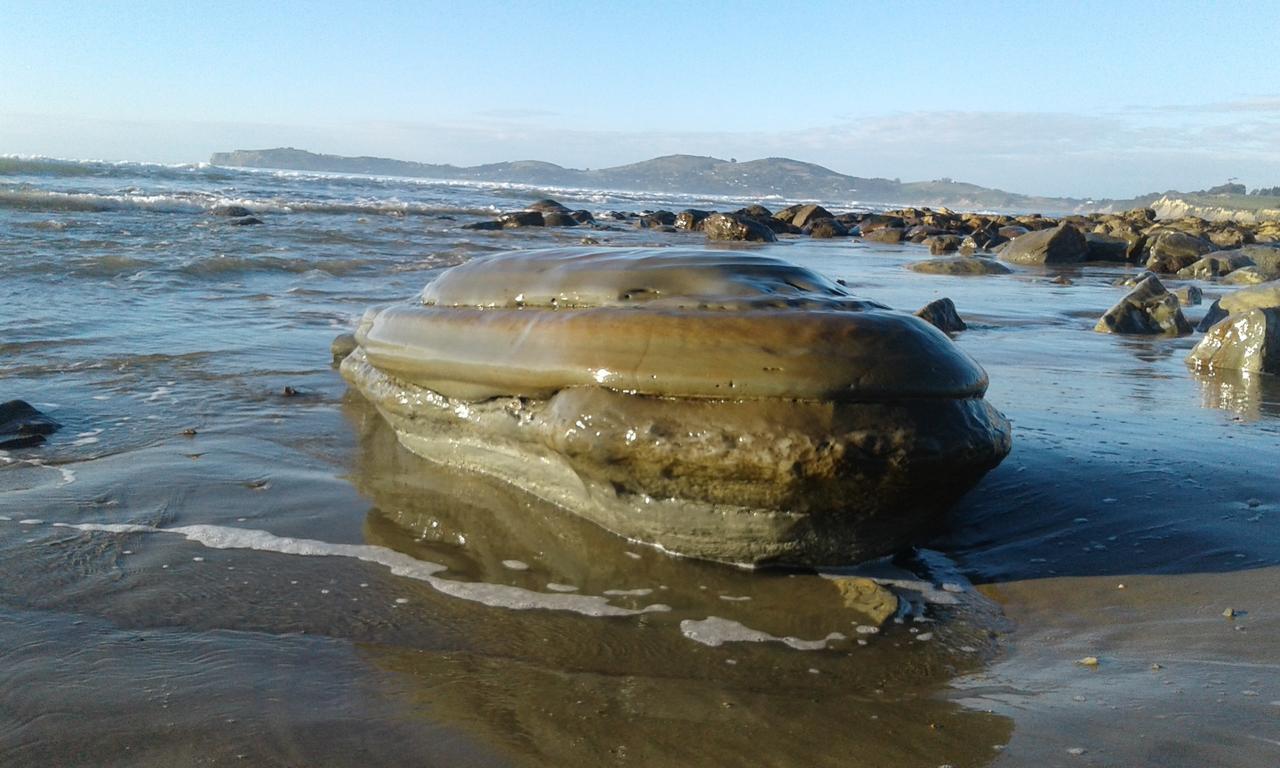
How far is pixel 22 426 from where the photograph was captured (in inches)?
159

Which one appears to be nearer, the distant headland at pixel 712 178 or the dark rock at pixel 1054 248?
the dark rock at pixel 1054 248

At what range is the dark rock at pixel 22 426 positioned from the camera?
12.9 ft

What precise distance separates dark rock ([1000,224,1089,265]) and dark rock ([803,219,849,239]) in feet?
31.1

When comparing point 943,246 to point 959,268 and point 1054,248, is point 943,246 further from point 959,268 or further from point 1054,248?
point 959,268

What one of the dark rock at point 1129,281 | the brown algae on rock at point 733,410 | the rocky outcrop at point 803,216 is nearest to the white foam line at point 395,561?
the brown algae on rock at point 733,410

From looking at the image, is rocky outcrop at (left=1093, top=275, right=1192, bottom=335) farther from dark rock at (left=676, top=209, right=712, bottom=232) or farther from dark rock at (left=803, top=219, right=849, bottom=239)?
dark rock at (left=676, top=209, right=712, bottom=232)

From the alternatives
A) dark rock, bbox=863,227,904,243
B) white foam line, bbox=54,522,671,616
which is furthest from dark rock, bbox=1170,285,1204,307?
dark rock, bbox=863,227,904,243

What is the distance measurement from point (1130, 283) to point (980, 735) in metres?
12.6

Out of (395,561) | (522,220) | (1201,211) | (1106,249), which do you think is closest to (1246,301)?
(395,561)

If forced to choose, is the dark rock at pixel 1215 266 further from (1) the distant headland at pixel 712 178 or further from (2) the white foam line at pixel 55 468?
(1) the distant headland at pixel 712 178

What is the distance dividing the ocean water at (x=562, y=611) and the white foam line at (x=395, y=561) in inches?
0.5

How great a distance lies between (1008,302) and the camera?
10.3 metres

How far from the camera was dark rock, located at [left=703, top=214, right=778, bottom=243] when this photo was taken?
76.9ft

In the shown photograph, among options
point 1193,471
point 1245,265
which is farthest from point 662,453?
point 1245,265
